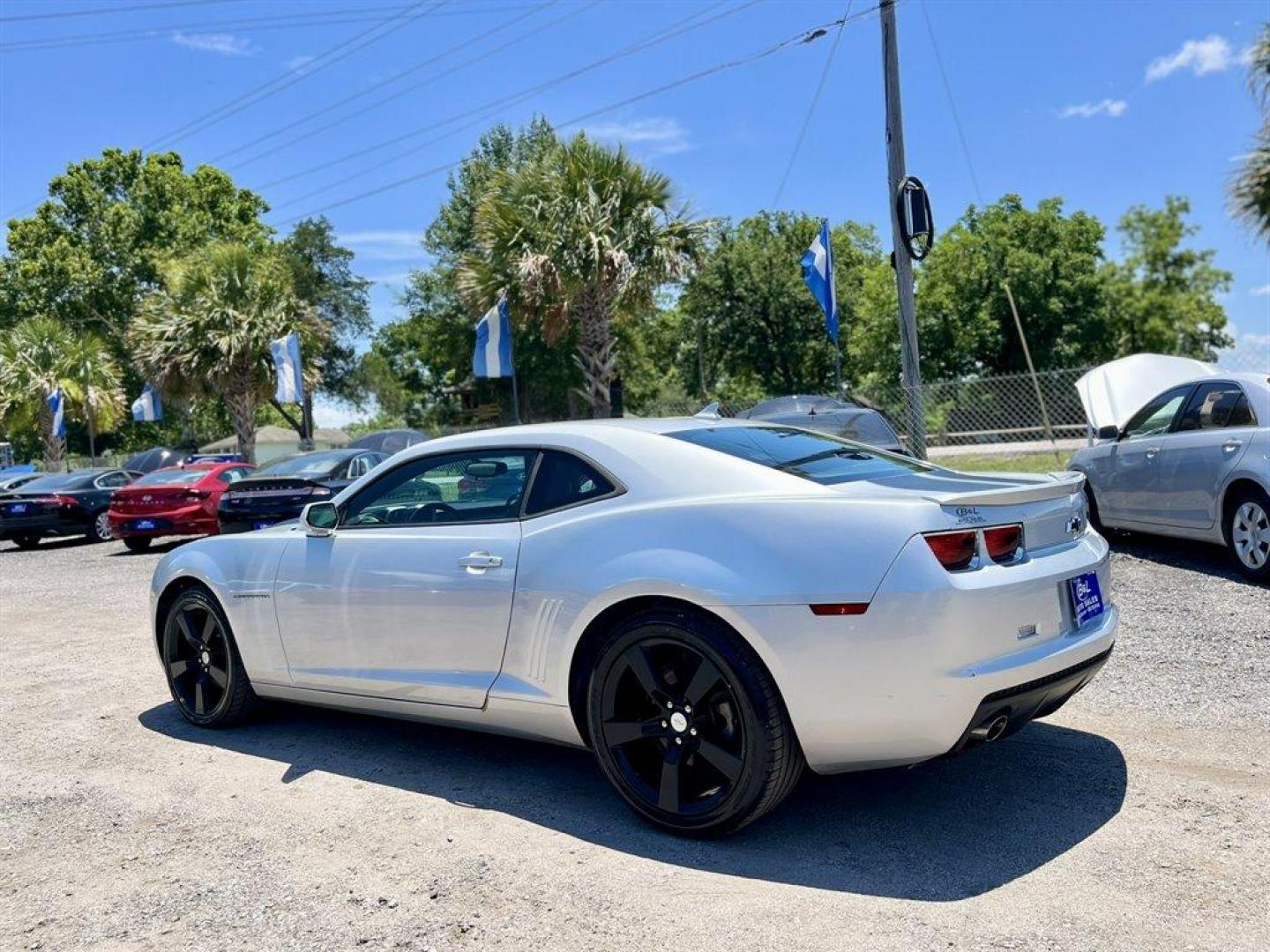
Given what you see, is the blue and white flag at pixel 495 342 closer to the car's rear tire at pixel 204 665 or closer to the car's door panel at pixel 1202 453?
the car's door panel at pixel 1202 453

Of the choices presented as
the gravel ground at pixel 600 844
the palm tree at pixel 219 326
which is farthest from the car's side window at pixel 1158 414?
the palm tree at pixel 219 326

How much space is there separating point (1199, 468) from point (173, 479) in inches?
558

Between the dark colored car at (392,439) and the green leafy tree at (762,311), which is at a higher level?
the green leafy tree at (762,311)

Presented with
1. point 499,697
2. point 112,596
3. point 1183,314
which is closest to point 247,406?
point 112,596

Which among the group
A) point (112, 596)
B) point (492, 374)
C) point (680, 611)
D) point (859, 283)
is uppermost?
point (859, 283)

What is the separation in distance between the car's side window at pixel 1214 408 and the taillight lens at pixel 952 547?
524cm

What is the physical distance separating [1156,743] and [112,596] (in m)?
10.1

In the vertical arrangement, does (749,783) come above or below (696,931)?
above

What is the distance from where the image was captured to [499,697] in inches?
154

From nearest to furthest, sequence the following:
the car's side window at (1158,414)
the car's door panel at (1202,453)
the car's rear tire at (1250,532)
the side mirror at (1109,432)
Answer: the car's rear tire at (1250,532) → the car's door panel at (1202,453) → the car's side window at (1158,414) → the side mirror at (1109,432)

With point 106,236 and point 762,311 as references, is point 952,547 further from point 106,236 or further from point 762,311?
point 106,236

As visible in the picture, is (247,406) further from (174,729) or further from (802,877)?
(802,877)

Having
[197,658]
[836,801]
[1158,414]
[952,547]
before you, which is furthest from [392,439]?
[952,547]

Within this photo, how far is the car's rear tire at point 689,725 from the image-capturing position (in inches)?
131
